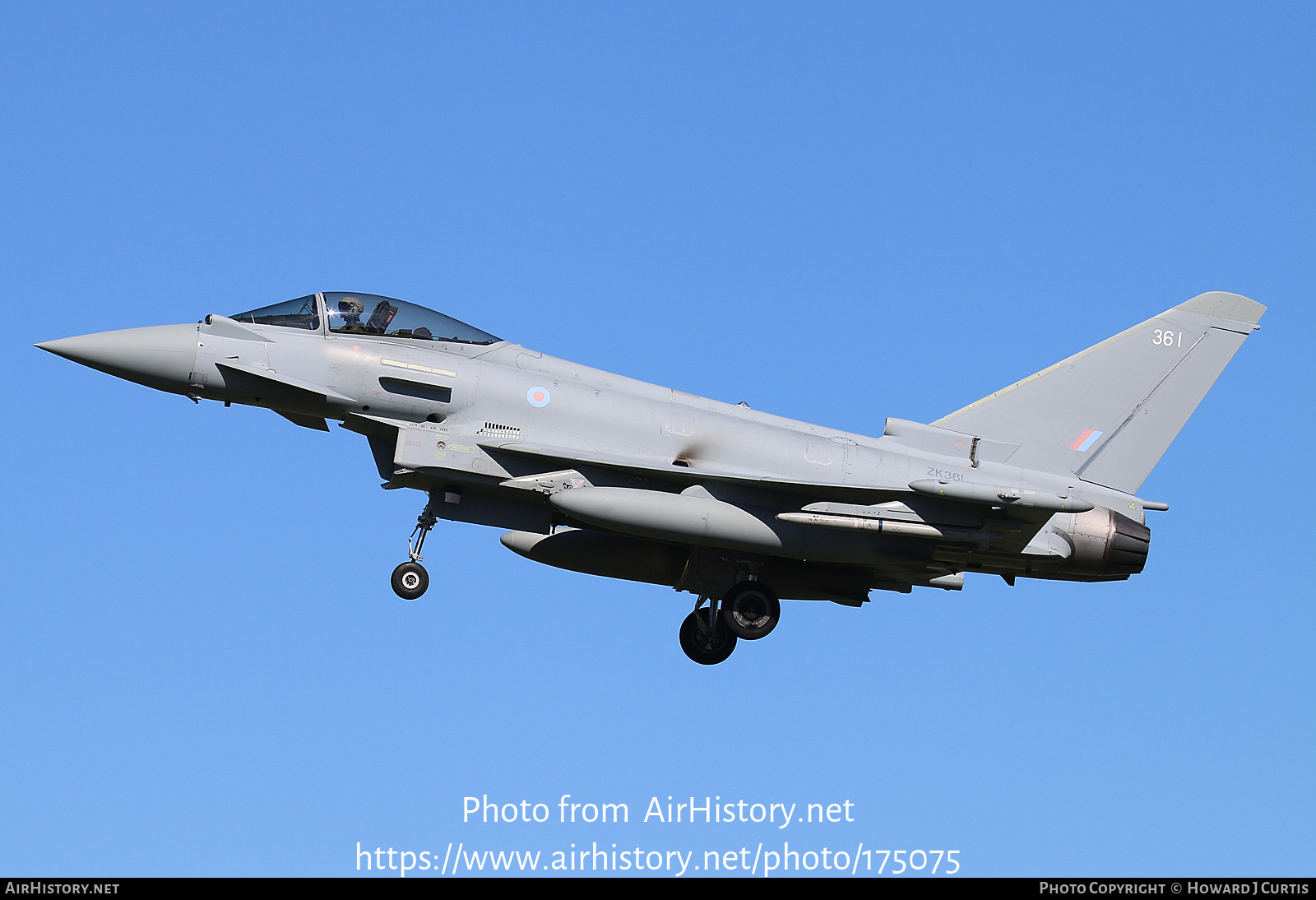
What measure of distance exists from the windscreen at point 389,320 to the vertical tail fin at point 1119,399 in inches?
258

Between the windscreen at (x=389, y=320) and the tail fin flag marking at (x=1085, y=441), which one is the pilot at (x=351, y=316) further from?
the tail fin flag marking at (x=1085, y=441)

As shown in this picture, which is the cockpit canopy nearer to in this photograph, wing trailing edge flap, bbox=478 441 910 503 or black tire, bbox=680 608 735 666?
wing trailing edge flap, bbox=478 441 910 503

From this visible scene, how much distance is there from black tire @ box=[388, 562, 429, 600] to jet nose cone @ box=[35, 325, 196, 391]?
10.8 ft

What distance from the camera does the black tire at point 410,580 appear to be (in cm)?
1493

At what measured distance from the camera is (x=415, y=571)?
49.5ft

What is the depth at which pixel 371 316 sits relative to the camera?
50.7ft

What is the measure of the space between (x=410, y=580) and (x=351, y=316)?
3.23 m

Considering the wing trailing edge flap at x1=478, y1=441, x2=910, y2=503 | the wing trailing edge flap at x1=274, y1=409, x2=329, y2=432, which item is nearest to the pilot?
the wing trailing edge flap at x1=274, y1=409, x2=329, y2=432

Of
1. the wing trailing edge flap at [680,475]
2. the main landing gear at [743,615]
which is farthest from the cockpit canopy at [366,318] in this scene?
the main landing gear at [743,615]

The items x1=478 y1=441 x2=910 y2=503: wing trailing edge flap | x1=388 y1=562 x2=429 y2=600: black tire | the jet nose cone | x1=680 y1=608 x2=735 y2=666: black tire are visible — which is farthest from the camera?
x1=680 y1=608 x2=735 y2=666: black tire

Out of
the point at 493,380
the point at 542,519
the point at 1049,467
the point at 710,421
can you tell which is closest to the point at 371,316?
the point at 493,380

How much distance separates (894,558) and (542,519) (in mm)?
4362

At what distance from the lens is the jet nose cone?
48.1 ft
